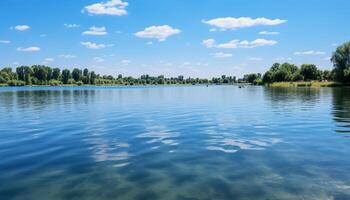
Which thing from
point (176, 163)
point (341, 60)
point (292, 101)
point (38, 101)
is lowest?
point (176, 163)

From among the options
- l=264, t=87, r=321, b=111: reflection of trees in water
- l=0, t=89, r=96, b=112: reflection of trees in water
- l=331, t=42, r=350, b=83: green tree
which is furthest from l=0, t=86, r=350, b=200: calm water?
l=331, t=42, r=350, b=83: green tree

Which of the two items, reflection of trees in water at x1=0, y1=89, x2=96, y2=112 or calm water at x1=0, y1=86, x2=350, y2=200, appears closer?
calm water at x1=0, y1=86, x2=350, y2=200

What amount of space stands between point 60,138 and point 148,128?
7.15m

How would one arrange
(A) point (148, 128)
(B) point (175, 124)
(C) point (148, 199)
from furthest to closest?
(B) point (175, 124) → (A) point (148, 128) → (C) point (148, 199)

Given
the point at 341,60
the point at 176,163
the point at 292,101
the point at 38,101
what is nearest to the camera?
the point at 176,163

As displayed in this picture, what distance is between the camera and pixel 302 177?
11414mm

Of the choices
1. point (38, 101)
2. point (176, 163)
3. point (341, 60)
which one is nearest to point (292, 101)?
point (176, 163)

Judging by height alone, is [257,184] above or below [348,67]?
below

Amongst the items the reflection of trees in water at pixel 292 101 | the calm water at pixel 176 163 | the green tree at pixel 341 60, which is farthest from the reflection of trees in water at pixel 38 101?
the green tree at pixel 341 60

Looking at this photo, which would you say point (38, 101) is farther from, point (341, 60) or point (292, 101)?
point (341, 60)

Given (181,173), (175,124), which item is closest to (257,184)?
(181,173)

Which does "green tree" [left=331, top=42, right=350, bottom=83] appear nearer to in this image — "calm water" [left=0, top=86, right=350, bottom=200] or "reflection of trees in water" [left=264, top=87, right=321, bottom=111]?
"reflection of trees in water" [left=264, top=87, right=321, bottom=111]

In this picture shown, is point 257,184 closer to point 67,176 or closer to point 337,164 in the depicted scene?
point 337,164

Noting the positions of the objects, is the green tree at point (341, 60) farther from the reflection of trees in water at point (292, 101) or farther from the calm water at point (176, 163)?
the calm water at point (176, 163)
